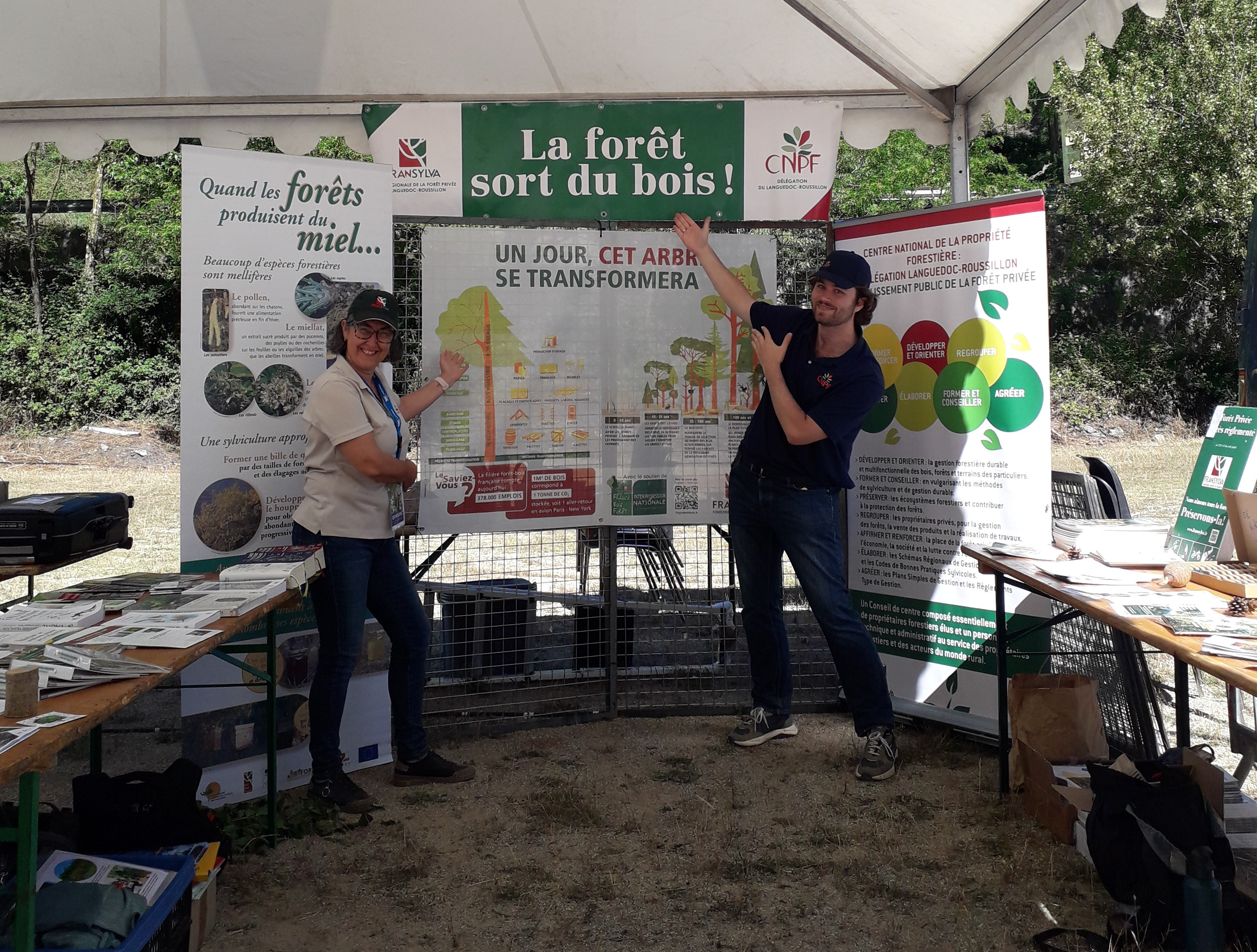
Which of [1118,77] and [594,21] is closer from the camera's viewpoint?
[594,21]

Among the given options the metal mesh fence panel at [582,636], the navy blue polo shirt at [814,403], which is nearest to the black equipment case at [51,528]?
the metal mesh fence panel at [582,636]

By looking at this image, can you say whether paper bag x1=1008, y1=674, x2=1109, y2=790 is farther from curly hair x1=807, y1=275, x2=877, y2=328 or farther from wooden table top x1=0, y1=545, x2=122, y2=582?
wooden table top x1=0, y1=545, x2=122, y2=582

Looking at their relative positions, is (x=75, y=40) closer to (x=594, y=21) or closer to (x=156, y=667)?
(x=594, y=21)

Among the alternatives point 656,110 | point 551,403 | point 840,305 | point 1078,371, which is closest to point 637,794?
point 551,403

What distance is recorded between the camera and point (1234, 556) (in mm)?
2840

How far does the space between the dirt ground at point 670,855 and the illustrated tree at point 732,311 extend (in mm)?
1741

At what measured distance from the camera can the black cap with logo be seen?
131 inches

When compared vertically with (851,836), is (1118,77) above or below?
above

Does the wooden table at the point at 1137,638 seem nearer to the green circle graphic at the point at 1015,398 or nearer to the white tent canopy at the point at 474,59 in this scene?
the green circle graphic at the point at 1015,398

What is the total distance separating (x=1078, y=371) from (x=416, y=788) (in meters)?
17.4

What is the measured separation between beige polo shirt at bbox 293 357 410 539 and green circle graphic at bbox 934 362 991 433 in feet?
7.28

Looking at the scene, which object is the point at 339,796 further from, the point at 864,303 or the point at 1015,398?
the point at 1015,398

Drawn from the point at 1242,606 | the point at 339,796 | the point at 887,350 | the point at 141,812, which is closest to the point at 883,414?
the point at 887,350

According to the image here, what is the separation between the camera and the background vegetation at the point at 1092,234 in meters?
16.0
